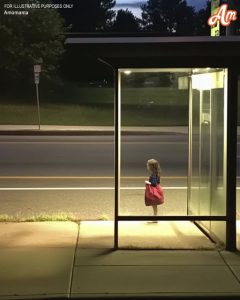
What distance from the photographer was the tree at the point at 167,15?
307 ft

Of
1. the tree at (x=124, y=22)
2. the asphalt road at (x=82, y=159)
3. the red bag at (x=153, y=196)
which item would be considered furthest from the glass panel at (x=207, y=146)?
the tree at (x=124, y=22)

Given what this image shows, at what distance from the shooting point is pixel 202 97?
7.96 meters

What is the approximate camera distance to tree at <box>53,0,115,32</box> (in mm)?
71500

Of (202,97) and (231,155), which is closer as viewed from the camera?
(231,155)

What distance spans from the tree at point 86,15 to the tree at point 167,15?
19651 mm

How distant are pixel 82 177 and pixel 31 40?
29.7 meters

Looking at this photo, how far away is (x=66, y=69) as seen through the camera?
176 feet

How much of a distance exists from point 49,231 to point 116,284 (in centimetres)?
247

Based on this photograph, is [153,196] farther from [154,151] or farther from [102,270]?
[154,151]

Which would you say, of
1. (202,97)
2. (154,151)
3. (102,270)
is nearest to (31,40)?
(154,151)

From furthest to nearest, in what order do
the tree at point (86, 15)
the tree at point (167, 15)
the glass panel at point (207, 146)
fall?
1. the tree at point (167, 15)
2. the tree at point (86, 15)
3. the glass panel at point (207, 146)

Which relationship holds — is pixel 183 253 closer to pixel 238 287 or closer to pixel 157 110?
pixel 238 287

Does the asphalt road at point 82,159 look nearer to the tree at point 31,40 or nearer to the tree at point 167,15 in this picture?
the tree at point 31,40

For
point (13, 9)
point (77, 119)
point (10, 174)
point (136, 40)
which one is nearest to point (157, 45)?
point (136, 40)
